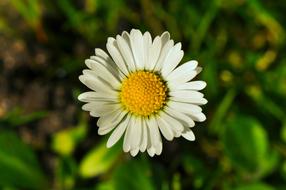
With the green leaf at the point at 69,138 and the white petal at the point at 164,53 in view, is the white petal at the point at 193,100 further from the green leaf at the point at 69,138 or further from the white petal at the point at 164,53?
the green leaf at the point at 69,138

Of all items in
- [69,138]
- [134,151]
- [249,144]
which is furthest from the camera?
[69,138]

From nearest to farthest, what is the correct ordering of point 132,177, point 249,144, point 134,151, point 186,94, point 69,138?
point 134,151
point 186,94
point 132,177
point 249,144
point 69,138

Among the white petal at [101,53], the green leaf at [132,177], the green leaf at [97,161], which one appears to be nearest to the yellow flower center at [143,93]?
the white petal at [101,53]

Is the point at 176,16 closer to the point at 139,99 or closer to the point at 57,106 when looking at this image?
the point at 57,106

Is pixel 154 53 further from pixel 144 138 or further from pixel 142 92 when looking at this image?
pixel 144 138

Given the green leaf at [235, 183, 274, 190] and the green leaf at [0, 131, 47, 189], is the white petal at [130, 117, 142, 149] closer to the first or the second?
the green leaf at [235, 183, 274, 190]

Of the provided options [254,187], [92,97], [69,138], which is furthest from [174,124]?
[69,138]
